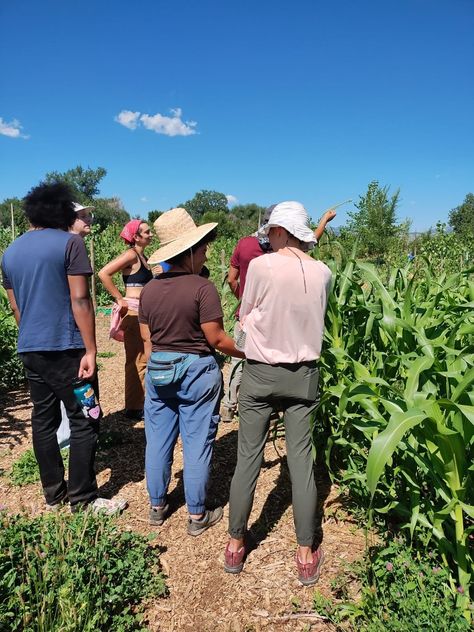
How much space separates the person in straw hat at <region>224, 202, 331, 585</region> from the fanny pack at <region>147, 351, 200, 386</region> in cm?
38

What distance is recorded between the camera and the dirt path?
2018 millimetres

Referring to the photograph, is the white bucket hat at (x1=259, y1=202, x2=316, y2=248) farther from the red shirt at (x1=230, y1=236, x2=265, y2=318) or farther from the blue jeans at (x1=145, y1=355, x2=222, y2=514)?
the red shirt at (x1=230, y1=236, x2=265, y2=318)

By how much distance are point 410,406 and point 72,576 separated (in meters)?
1.51

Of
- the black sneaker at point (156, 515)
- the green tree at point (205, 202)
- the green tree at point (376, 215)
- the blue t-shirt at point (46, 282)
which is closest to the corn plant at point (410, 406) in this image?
the black sneaker at point (156, 515)

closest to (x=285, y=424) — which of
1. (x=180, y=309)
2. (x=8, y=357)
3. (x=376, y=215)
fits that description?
(x=180, y=309)

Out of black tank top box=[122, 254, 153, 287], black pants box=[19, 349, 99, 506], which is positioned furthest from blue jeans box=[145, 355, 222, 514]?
black tank top box=[122, 254, 153, 287]

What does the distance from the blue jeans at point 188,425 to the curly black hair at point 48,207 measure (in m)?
1.05

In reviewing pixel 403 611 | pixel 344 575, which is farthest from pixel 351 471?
pixel 403 611

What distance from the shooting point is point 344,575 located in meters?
2.14

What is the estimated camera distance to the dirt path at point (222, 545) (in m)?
2.02

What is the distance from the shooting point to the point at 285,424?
216 centimetres

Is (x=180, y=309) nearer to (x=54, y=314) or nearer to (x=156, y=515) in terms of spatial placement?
(x=54, y=314)

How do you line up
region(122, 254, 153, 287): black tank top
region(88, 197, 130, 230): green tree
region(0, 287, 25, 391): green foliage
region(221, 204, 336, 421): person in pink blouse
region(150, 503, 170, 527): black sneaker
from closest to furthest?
region(150, 503, 170, 527): black sneaker < region(221, 204, 336, 421): person in pink blouse < region(122, 254, 153, 287): black tank top < region(0, 287, 25, 391): green foliage < region(88, 197, 130, 230): green tree

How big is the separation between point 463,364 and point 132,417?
3.22 metres
